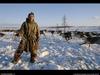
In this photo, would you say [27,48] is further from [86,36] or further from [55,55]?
[86,36]

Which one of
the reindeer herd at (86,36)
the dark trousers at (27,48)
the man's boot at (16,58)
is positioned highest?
the reindeer herd at (86,36)

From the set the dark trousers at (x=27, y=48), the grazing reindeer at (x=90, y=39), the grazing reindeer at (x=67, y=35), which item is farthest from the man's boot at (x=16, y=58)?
the grazing reindeer at (x=90, y=39)

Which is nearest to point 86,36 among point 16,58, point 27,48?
point 27,48

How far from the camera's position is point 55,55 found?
202 inches

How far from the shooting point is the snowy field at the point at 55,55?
5062 millimetres

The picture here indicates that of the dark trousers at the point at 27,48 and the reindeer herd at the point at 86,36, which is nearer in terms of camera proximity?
the dark trousers at the point at 27,48

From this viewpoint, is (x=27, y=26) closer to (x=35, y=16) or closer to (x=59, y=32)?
(x=35, y=16)

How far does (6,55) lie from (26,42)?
405mm

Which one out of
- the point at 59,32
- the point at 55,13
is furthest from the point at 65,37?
the point at 55,13

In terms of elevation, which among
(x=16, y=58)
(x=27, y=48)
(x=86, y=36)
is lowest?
(x=16, y=58)

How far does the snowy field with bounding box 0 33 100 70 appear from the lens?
5.06m

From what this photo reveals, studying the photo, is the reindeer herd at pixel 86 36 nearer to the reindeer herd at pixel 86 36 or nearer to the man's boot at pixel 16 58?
the reindeer herd at pixel 86 36

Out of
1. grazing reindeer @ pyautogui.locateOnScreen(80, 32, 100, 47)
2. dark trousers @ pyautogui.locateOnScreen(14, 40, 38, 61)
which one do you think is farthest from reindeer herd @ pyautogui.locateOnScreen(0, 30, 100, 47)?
dark trousers @ pyautogui.locateOnScreen(14, 40, 38, 61)

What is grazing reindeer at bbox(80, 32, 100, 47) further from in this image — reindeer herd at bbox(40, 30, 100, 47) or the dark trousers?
the dark trousers
